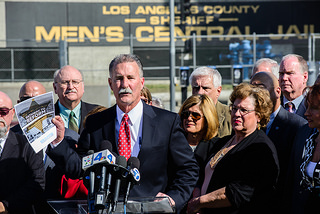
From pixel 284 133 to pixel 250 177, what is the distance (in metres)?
0.75

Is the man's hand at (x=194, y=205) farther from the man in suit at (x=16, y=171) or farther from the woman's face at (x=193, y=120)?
the man in suit at (x=16, y=171)

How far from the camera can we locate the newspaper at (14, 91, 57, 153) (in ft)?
11.6

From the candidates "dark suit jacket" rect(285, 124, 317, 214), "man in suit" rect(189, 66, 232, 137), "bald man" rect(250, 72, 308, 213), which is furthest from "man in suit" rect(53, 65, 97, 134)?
"dark suit jacket" rect(285, 124, 317, 214)

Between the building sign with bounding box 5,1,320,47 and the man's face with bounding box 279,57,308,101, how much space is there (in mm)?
17277

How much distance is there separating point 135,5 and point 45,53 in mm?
5836

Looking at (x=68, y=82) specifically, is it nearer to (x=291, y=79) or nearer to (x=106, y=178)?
(x=291, y=79)

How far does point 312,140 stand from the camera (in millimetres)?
4145

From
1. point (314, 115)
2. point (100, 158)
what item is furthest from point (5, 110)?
point (314, 115)

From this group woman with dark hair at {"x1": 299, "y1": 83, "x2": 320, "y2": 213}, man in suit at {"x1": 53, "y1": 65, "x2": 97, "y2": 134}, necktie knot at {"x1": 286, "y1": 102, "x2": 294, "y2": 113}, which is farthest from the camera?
man in suit at {"x1": 53, "y1": 65, "x2": 97, "y2": 134}

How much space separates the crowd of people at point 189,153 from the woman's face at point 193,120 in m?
0.01

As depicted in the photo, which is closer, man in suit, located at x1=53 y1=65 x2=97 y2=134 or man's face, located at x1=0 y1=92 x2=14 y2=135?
man's face, located at x1=0 y1=92 x2=14 y2=135

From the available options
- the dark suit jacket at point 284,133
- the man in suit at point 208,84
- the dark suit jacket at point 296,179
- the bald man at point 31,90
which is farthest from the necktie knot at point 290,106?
the bald man at point 31,90

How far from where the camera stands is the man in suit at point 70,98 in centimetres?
628

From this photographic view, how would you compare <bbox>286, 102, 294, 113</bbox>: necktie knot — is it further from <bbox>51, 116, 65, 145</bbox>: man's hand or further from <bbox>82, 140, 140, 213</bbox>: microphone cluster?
<bbox>82, 140, 140, 213</bbox>: microphone cluster
